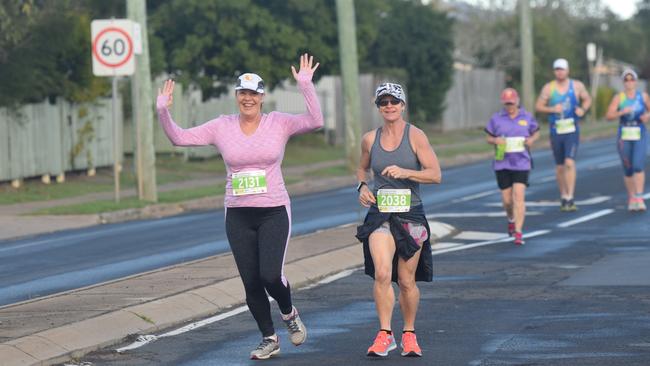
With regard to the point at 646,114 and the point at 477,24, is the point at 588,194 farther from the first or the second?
the point at 477,24

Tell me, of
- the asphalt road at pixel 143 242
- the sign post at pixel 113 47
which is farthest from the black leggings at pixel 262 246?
the sign post at pixel 113 47

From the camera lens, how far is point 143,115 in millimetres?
26172

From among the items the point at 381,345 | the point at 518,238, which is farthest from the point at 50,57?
the point at 381,345

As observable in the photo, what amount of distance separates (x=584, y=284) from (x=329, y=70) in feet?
93.4

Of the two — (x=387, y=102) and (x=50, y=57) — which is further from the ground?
(x=50, y=57)

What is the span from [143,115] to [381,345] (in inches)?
668

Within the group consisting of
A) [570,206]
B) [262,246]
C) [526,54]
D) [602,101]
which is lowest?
[570,206]

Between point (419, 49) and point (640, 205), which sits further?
point (419, 49)

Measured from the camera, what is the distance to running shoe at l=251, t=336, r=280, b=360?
979cm

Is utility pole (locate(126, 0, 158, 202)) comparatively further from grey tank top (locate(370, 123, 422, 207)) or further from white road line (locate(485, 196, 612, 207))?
grey tank top (locate(370, 123, 422, 207))

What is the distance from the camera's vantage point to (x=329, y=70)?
4138 cm

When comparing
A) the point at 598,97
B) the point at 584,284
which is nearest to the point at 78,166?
the point at 584,284

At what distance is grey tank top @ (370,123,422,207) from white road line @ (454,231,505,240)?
8.03 meters

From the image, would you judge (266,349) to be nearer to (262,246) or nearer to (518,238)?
(262,246)
